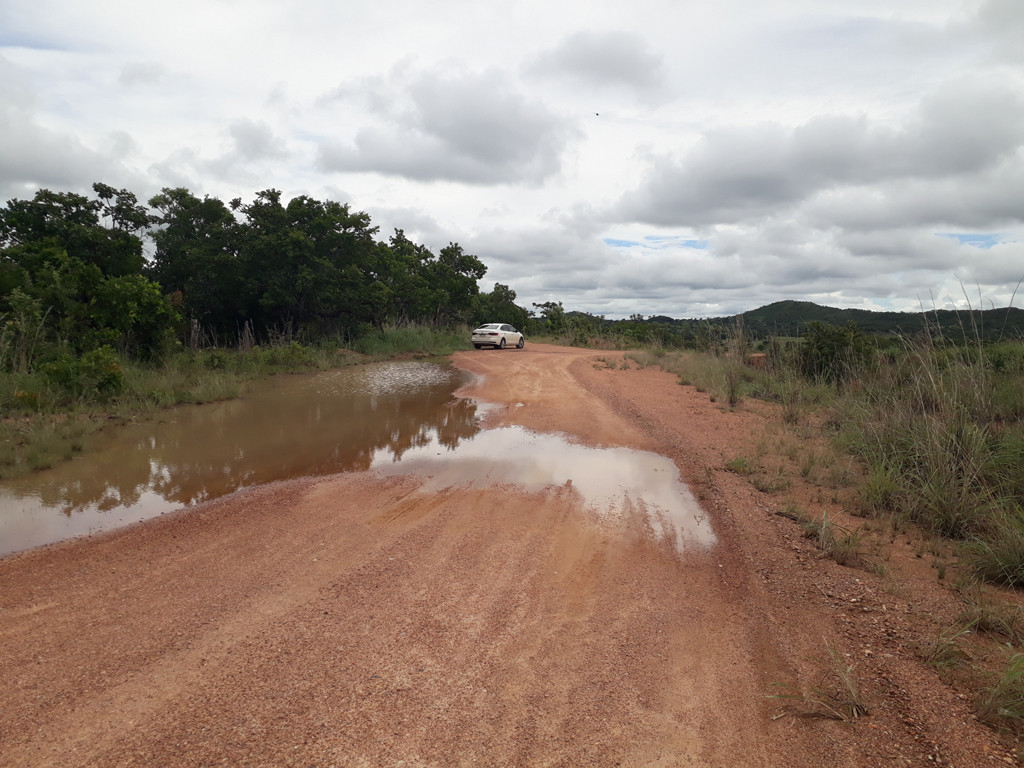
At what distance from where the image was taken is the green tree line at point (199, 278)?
38.8ft

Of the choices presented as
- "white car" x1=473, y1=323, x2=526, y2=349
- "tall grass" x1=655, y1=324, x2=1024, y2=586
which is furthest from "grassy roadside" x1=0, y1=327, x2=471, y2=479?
"white car" x1=473, y1=323, x2=526, y2=349

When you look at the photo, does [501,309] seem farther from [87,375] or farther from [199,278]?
[87,375]

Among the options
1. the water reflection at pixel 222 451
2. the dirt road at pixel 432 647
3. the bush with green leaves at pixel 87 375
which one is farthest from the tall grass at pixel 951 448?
the bush with green leaves at pixel 87 375

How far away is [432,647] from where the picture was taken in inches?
128

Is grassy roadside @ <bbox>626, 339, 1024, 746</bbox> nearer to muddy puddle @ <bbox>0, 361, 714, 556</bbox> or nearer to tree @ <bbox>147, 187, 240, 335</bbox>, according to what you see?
muddy puddle @ <bbox>0, 361, 714, 556</bbox>

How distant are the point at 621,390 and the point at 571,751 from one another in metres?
12.3

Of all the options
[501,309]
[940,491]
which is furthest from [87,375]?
[501,309]

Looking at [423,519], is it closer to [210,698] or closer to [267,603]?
[267,603]

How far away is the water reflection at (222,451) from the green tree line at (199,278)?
332cm

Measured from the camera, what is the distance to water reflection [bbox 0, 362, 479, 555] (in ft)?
18.7

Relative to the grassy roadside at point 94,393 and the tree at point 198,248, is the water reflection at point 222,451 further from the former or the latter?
the tree at point 198,248

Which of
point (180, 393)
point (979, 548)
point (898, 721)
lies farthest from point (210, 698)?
point (180, 393)

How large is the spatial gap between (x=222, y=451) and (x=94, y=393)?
173 inches

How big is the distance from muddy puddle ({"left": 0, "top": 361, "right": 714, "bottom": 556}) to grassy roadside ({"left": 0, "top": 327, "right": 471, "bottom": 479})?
0.44 meters
